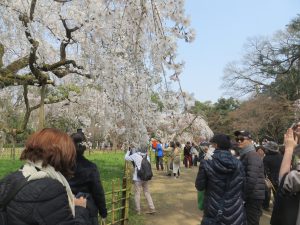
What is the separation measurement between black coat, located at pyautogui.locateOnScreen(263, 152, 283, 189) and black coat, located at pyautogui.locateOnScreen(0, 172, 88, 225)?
6378 mm

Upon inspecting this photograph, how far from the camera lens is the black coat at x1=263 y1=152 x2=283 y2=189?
7738 mm

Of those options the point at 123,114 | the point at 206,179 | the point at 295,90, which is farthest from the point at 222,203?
the point at 295,90

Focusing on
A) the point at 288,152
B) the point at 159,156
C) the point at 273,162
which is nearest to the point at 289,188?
the point at 288,152

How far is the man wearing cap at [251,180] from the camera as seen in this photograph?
5.35 meters

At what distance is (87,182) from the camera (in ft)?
12.1

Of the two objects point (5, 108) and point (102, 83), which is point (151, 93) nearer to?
point (102, 83)

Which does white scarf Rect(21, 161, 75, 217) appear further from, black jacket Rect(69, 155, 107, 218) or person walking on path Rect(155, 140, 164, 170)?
person walking on path Rect(155, 140, 164, 170)

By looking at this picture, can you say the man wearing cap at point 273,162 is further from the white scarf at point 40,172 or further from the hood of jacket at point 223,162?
the white scarf at point 40,172

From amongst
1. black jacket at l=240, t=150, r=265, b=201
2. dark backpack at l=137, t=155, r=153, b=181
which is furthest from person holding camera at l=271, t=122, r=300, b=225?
dark backpack at l=137, t=155, r=153, b=181

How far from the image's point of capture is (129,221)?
7402 mm

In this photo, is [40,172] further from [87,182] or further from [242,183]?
[242,183]

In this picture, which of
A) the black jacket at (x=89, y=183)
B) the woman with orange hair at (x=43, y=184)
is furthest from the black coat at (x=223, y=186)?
the woman with orange hair at (x=43, y=184)

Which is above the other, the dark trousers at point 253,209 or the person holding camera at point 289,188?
the person holding camera at point 289,188

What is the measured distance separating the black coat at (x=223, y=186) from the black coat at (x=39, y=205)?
256 centimetres
